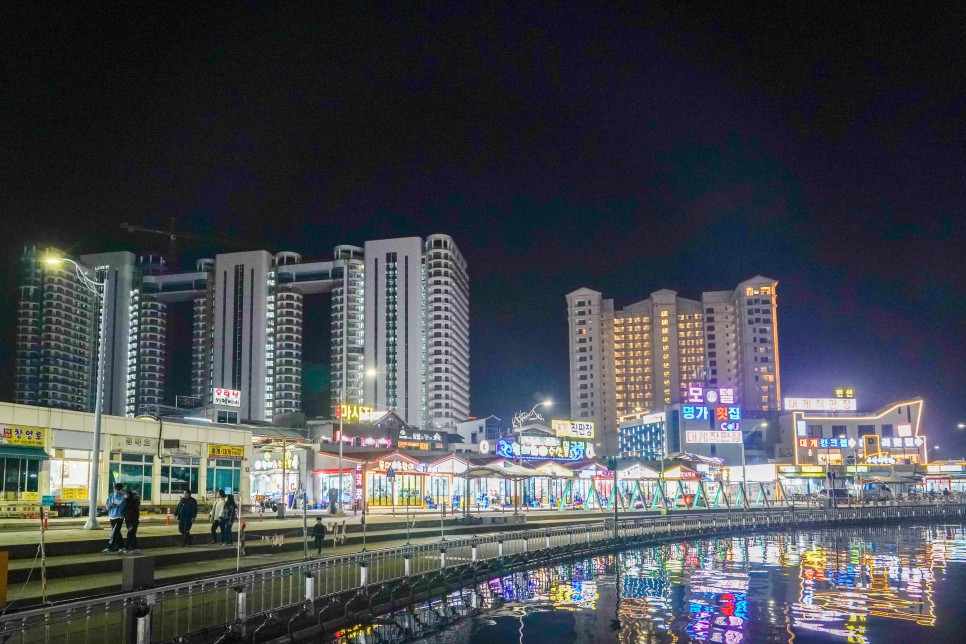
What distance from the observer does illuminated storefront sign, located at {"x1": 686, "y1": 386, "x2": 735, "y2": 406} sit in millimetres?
114312

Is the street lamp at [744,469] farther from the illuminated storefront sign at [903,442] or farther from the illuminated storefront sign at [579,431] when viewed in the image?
the illuminated storefront sign at [579,431]

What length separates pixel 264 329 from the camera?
535ft

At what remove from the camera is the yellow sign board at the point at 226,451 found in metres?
45.3

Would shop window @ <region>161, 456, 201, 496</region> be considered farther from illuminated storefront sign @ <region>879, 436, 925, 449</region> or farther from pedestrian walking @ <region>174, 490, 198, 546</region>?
illuminated storefront sign @ <region>879, 436, 925, 449</region>

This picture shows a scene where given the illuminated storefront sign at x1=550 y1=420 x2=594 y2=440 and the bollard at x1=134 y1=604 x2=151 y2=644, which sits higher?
the illuminated storefront sign at x1=550 y1=420 x2=594 y2=440

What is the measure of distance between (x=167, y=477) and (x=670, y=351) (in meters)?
166

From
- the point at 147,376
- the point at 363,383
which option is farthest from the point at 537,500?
the point at 147,376

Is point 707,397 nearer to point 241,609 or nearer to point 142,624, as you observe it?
point 241,609

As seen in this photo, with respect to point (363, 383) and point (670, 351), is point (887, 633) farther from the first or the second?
point (670, 351)

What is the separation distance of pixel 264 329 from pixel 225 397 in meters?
77.7

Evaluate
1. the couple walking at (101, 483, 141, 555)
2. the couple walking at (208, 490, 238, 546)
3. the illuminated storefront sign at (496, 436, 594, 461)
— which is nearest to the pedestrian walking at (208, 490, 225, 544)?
the couple walking at (208, 490, 238, 546)

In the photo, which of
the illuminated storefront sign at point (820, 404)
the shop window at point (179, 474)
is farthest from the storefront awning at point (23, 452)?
the illuminated storefront sign at point (820, 404)

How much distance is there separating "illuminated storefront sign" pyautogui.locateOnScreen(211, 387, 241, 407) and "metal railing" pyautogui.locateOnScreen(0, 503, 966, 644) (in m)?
56.5

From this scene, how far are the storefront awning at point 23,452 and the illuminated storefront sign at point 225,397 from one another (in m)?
50.0
